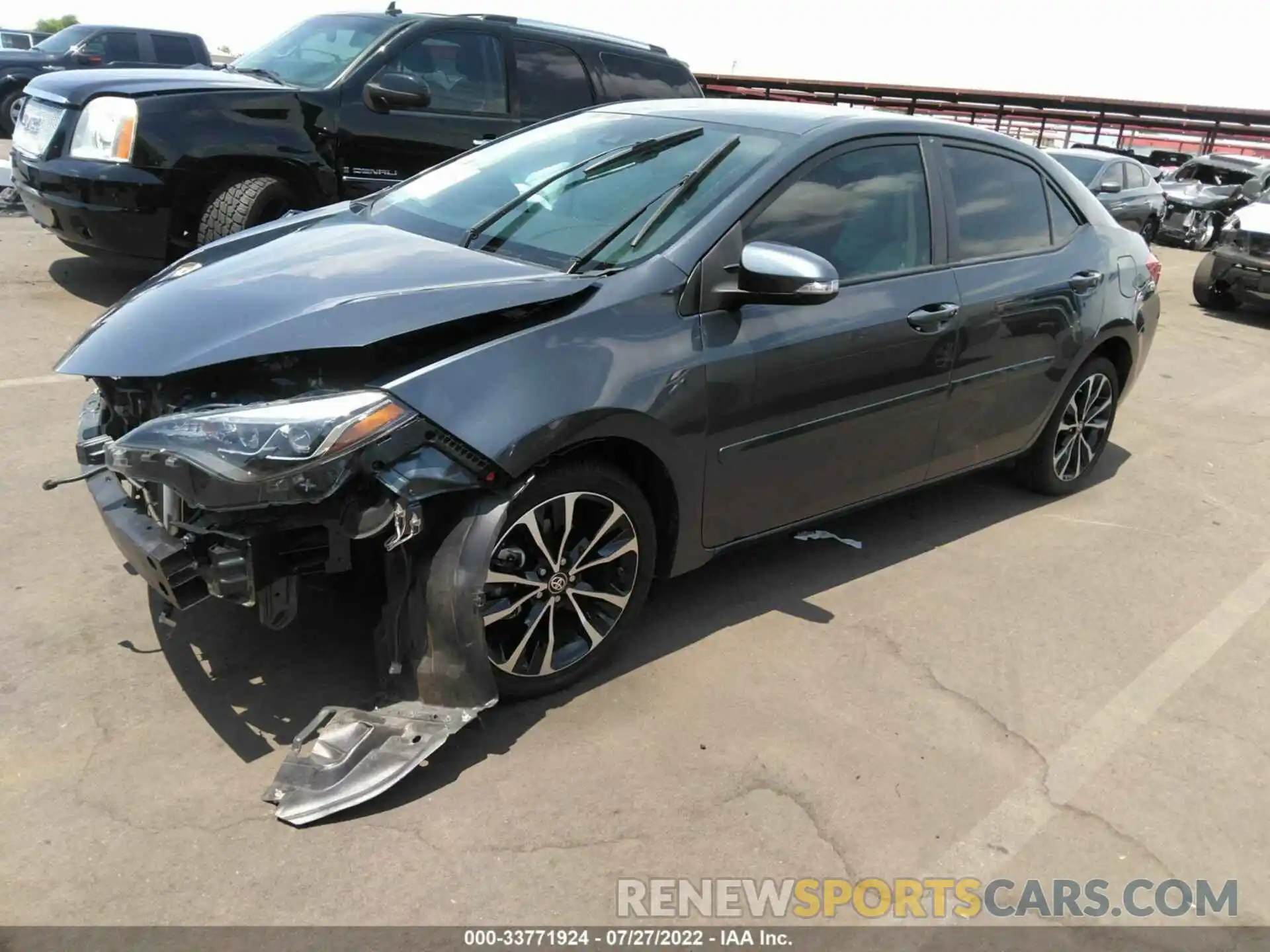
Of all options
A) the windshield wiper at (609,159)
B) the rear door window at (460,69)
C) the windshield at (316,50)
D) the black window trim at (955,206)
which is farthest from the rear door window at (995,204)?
the windshield at (316,50)

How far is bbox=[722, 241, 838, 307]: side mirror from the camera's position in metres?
3.25

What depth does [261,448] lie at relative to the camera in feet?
8.50

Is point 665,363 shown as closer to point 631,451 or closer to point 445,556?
point 631,451

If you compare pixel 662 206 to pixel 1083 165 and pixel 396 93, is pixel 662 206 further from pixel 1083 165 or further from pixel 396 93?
pixel 1083 165

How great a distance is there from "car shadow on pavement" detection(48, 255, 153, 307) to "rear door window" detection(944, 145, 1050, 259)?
534 cm

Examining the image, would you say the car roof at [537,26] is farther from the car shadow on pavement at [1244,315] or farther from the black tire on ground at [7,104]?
the black tire on ground at [7,104]

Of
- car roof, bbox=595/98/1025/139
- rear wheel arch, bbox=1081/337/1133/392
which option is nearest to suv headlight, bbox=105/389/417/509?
car roof, bbox=595/98/1025/139

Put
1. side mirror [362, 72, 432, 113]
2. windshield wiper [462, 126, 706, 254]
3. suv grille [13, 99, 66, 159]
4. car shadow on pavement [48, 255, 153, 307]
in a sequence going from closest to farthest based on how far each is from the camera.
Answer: windshield wiper [462, 126, 706, 254] → suv grille [13, 99, 66, 159] → side mirror [362, 72, 432, 113] → car shadow on pavement [48, 255, 153, 307]

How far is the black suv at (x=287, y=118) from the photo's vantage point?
637 cm

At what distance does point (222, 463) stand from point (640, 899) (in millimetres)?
1501

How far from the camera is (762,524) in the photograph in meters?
3.73

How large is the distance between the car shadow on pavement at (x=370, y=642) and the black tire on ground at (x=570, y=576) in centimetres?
12

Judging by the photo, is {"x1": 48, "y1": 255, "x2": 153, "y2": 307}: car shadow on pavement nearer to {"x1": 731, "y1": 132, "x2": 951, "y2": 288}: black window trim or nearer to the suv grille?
the suv grille
